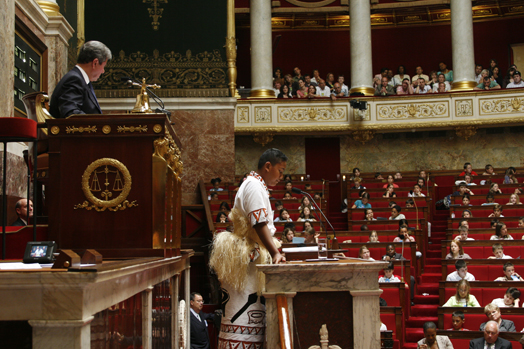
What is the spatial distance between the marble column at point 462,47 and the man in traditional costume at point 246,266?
13.4 meters

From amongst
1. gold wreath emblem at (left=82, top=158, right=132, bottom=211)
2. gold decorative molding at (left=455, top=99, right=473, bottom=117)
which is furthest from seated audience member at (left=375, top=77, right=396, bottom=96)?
gold wreath emblem at (left=82, top=158, right=132, bottom=211)

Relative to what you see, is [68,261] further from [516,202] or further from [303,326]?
[516,202]

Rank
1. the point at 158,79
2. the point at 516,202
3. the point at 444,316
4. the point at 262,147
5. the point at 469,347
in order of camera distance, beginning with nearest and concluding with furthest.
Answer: the point at 469,347 → the point at 444,316 → the point at 516,202 → the point at 158,79 → the point at 262,147

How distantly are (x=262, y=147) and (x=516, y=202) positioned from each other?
7130 mm

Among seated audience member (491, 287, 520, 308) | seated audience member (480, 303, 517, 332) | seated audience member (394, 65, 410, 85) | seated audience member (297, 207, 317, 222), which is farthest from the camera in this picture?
seated audience member (394, 65, 410, 85)

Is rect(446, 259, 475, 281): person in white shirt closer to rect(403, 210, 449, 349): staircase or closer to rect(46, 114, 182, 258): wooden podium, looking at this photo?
rect(403, 210, 449, 349): staircase

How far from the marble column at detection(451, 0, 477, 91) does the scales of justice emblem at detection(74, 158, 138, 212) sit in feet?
45.6

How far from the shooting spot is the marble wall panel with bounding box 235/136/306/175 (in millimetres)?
16094

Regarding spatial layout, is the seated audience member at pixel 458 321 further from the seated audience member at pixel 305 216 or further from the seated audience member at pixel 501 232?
the seated audience member at pixel 305 216

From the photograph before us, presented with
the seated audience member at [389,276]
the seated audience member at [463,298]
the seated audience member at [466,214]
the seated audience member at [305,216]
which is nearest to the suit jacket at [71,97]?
the seated audience member at [463,298]

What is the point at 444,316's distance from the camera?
663 centimetres

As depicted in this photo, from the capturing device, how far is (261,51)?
15711 mm

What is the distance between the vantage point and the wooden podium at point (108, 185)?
8.80ft

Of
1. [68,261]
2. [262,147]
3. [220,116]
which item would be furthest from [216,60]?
[68,261]
